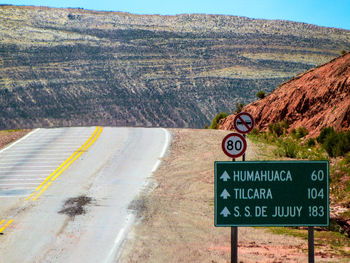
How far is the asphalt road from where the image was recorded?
42.3 feet

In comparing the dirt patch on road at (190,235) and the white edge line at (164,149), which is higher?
the white edge line at (164,149)

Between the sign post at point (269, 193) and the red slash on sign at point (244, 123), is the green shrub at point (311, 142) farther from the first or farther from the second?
the sign post at point (269, 193)

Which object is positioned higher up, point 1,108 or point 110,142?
point 1,108

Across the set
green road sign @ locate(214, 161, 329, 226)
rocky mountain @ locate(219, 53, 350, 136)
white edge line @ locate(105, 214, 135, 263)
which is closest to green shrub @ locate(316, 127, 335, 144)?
rocky mountain @ locate(219, 53, 350, 136)

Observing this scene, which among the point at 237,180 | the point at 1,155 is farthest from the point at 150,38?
the point at 237,180

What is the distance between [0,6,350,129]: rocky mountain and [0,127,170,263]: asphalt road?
38.0 metres

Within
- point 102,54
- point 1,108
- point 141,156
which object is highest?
point 102,54

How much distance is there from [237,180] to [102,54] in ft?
246

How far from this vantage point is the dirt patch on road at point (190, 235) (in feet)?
39.1

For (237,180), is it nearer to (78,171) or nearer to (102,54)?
(78,171)

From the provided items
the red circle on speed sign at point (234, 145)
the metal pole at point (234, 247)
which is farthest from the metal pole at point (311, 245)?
the red circle on speed sign at point (234, 145)

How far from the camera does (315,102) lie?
32.4 meters

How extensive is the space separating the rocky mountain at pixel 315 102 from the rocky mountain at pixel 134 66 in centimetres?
3603

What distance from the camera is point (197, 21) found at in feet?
346
